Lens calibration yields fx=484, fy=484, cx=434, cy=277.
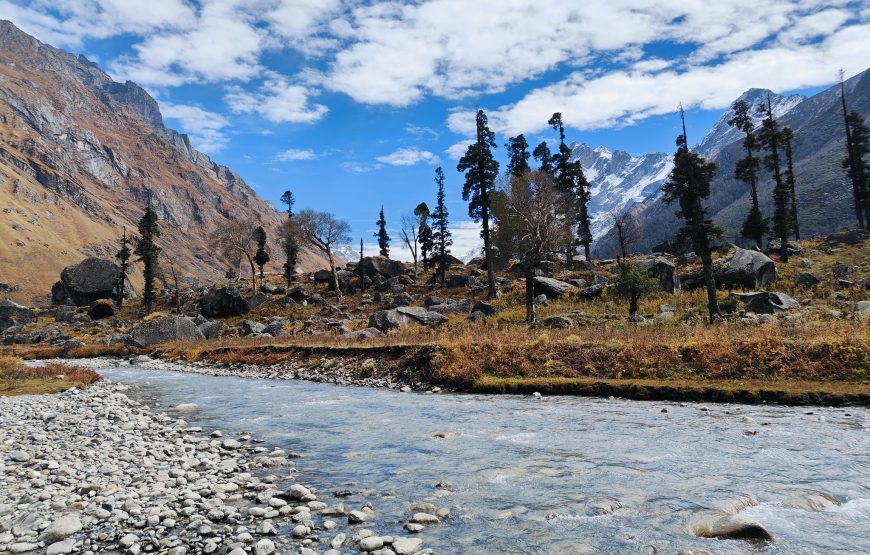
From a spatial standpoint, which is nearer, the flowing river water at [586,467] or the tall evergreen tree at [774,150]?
the flowing river water at [586,467]

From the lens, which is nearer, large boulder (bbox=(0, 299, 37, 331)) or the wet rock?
the wet rock

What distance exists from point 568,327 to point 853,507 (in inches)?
948

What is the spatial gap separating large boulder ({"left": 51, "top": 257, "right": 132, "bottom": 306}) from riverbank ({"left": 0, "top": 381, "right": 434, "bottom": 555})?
88953mm

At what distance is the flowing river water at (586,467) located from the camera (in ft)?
22.6

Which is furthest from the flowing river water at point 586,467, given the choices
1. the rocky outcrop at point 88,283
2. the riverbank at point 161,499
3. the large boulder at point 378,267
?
the rocky outcrop at point 88,283

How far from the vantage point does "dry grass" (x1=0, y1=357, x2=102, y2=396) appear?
22.8 meters

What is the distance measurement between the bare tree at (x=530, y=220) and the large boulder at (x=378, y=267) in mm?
28721

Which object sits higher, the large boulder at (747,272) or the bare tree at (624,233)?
the bare tree at (624,233)

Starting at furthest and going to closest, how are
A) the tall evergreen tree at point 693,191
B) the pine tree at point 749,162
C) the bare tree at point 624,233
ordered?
the bare tree at point 624,233
the pine tree at point 749,162
the tall evergreen tree at point 693,191

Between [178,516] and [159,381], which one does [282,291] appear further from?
[178,516]

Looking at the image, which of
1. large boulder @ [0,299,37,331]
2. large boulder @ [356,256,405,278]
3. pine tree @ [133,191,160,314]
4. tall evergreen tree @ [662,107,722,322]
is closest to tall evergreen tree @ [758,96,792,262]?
tall evergreen tree @ [662,107,722,322]

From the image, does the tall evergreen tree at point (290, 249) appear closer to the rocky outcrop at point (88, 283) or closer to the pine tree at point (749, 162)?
the rocky outcrop at point (88, 283)

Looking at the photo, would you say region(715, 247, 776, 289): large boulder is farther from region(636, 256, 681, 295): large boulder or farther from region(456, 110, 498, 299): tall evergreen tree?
region(456, 110, 498, 299): tall evergreen tree

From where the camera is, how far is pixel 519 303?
48.1 meters
